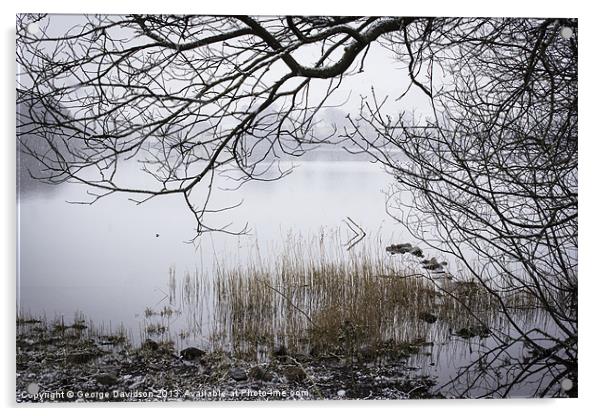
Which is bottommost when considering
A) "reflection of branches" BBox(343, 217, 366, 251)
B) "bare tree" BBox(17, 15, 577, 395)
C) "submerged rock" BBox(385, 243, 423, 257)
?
"submerged rock" BBox(385, 243, 423, 257)

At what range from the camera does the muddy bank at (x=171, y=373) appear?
9.80ft

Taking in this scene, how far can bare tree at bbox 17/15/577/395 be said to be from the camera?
119 inches

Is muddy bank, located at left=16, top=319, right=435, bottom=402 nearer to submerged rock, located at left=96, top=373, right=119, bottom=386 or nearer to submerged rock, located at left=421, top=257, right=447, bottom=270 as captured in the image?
submerged rock, located at left=96, top=373, right=119, bottom=386

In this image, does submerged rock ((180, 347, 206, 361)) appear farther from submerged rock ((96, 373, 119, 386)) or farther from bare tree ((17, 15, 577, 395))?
bare tree ((17, 15, 577, 395))

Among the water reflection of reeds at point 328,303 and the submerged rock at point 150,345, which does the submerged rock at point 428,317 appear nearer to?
the water reflection of reeds at point 328,303

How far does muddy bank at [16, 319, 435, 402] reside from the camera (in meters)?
2.99

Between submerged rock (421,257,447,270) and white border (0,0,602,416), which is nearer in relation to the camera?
white border (0,0,602,416)

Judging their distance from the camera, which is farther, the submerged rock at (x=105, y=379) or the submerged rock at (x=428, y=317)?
the submerged rock at (x=428, y=317)

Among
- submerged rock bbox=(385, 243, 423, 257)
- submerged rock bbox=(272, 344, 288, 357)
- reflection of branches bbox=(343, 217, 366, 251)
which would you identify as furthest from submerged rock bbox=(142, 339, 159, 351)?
→ submerged rock bbox=(385, 243, 423, 257)

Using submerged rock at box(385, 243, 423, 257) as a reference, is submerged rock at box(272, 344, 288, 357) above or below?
below

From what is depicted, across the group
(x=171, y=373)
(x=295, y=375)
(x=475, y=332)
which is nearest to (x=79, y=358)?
(x=171, y=373)

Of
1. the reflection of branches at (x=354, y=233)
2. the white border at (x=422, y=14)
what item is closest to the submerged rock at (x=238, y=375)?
the white border at (x=422, y=14)

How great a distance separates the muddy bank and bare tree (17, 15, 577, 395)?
66cm

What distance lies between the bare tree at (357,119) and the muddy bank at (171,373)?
0.66 metres
